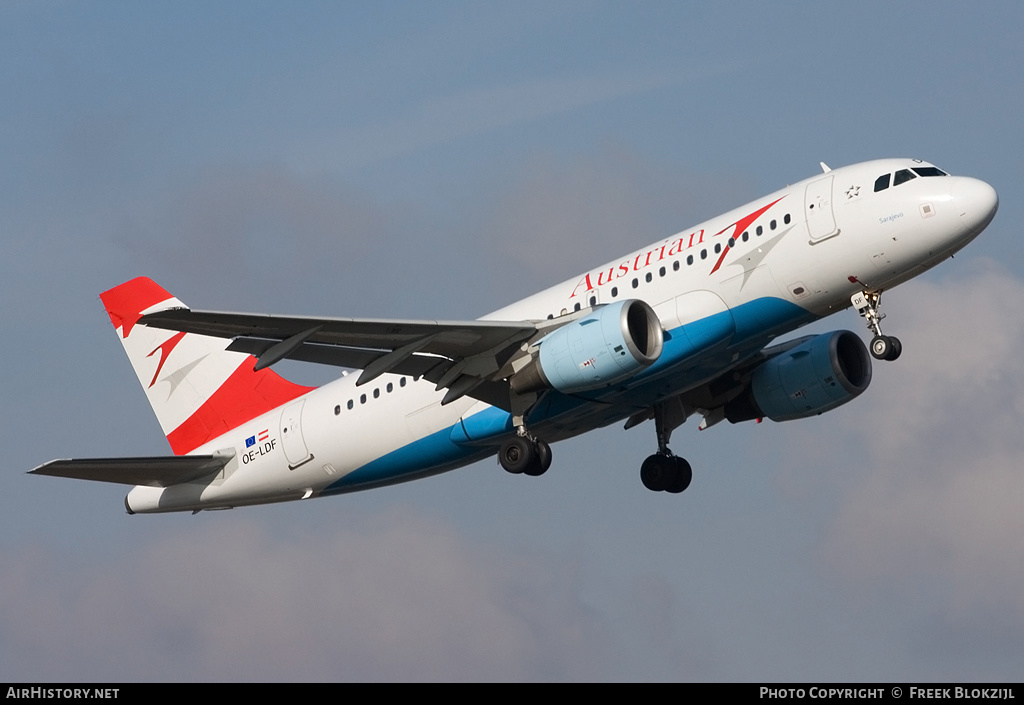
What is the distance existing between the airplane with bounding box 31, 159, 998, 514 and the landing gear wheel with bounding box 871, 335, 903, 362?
0.04 meters

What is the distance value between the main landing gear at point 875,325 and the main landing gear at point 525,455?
8141 mm

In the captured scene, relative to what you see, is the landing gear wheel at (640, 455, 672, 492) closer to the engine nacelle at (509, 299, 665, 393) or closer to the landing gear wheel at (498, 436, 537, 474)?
the landing gear wheel at (498, 436, 537, 474)

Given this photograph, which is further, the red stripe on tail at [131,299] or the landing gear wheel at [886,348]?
the red stripe on tail at [131,299]

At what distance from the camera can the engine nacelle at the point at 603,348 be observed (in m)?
34.1

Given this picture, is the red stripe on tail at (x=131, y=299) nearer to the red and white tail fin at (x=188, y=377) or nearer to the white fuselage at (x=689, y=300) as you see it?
the red and white tail fin at (x=188, y=377)

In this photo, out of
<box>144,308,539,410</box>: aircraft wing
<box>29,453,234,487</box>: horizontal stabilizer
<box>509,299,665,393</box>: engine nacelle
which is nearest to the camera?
<box>144,308,539,410</box>: aircraft wing

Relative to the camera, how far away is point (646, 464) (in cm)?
4306

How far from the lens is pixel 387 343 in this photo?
35219 mm

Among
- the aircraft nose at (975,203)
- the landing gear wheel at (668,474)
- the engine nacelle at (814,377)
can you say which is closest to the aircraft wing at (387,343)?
the landing gear wheel at (668,474)

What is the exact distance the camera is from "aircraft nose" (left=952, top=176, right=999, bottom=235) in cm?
3341

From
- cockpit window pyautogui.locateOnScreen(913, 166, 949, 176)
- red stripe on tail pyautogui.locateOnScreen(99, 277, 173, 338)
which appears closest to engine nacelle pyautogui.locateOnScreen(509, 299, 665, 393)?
cockpit window pyautogui.locateOnScreen(913, 166, 949, 176)

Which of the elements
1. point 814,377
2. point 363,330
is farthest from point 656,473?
point 363,330
